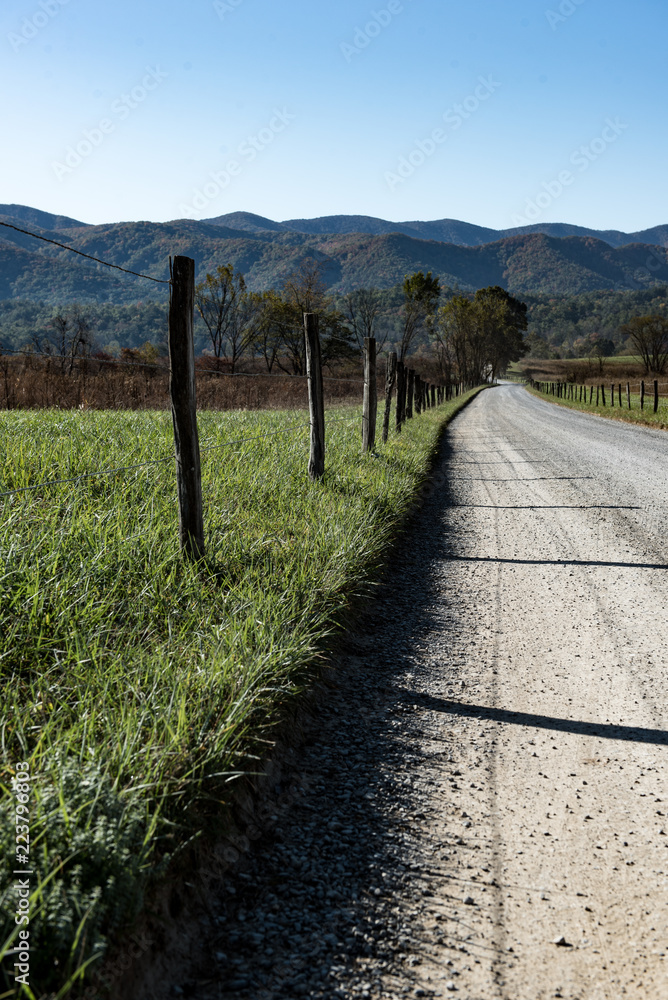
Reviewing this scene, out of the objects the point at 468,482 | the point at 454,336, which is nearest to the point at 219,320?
the point at 454,336

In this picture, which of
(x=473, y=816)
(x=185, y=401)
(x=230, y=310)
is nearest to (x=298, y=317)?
(x=230, y=310)

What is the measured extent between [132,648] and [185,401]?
69.0 inches

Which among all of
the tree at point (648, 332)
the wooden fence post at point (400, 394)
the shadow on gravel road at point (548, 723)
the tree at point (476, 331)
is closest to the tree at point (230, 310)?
the tree at point (476, 331)

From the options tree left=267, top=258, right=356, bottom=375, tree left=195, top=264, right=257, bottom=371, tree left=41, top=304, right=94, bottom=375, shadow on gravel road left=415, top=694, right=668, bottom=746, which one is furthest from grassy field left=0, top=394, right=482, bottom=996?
tree left=267, top=258, right=356, bottom=375

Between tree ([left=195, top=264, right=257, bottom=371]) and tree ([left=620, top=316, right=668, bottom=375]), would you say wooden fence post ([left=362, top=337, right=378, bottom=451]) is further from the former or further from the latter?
tree ([left=620, top=316, right=668, bottom=375])

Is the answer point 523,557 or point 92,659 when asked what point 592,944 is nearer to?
point 92,659

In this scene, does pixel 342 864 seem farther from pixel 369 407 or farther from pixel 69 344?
pixel 69 344

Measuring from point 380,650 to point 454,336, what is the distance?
72.6 metres

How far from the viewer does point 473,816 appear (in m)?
2.52

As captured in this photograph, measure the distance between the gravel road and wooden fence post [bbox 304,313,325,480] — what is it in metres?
2.41

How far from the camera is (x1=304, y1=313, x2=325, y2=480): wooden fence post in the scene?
24.1ft

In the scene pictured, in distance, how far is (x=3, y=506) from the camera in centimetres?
400

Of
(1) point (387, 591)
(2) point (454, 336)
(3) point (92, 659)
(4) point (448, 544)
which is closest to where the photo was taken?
(3) point (92, 659)

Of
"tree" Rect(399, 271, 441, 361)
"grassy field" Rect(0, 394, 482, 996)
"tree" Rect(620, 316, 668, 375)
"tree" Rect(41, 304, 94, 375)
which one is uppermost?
"tree" Rect(399, 271, 441, 361)
